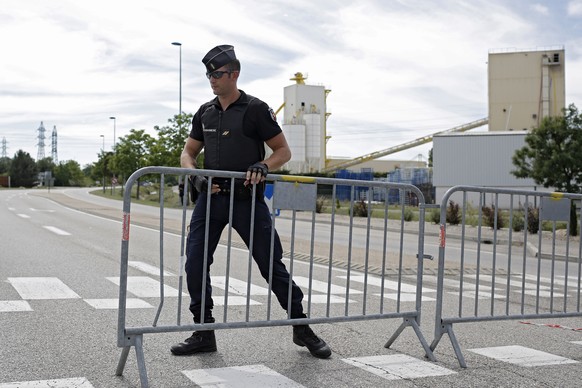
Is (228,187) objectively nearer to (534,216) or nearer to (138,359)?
(138,359)

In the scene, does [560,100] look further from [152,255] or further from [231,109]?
[231,109]

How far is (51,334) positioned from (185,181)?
72.4 inches

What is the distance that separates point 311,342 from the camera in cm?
492

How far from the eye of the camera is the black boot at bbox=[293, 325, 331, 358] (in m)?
4.86

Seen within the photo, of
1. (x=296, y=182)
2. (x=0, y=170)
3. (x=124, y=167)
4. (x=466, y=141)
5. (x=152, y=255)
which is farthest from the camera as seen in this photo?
(x=0, y=170)

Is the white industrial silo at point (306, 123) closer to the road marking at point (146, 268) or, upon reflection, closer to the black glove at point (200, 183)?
the road marking at point (146, 268)

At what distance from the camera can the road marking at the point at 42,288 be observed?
7464 millimetres

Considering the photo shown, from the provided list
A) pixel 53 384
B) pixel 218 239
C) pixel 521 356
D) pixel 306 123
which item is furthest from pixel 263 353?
pixel 306 123

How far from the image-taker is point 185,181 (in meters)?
4.71

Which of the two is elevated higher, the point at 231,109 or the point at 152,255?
the point at 231,109

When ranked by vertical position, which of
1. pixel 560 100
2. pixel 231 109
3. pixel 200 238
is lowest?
pixel 200 238

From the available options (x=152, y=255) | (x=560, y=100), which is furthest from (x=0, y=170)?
(x=152, y=255)

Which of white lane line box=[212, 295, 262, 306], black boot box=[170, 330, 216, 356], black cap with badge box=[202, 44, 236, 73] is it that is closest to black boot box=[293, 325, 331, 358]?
black boot box=[170, 330, 216, 356]

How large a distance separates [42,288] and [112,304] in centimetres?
145
